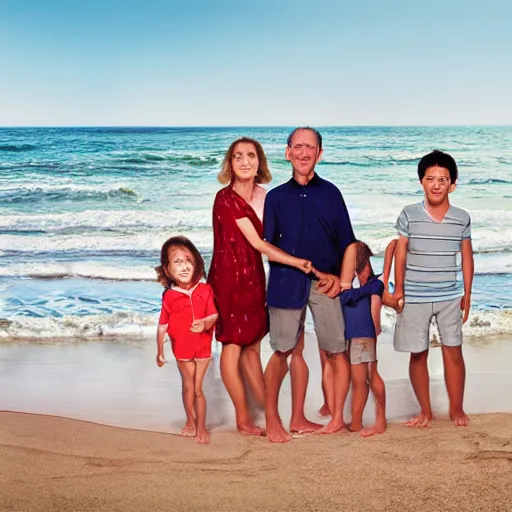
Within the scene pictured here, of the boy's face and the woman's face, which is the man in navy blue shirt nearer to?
the woman's face

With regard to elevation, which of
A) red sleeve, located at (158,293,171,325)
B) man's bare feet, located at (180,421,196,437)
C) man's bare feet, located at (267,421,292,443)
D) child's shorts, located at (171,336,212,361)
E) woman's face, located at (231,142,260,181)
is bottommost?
man's bare feet, located at (180,421,196,437)

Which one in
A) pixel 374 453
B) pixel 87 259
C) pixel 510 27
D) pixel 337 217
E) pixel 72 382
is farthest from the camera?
pixel 510 27

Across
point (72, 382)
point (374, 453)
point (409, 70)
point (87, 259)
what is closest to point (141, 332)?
point (72, 382)

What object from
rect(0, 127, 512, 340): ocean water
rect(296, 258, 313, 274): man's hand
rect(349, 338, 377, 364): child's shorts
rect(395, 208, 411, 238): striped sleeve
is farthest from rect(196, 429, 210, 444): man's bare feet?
rect(0, 127, 512, 340): ocean water

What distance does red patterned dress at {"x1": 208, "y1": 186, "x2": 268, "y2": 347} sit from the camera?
378cm

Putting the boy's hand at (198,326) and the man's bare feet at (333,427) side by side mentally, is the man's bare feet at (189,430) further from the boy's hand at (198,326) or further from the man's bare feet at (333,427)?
the man's bare feet at (333,427)

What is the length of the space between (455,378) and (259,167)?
1304 mm

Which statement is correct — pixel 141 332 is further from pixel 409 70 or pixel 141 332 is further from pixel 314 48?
pixel 409 70

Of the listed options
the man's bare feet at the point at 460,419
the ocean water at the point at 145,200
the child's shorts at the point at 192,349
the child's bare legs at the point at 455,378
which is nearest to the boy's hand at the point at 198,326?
the child's shorts at the point at 192,349

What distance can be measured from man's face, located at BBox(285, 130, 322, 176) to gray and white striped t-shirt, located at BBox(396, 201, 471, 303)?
500 millimetres

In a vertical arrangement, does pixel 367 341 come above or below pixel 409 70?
below

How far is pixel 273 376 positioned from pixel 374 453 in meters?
0.58

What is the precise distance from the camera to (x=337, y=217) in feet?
12.3

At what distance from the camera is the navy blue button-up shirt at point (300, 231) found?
371 cm
